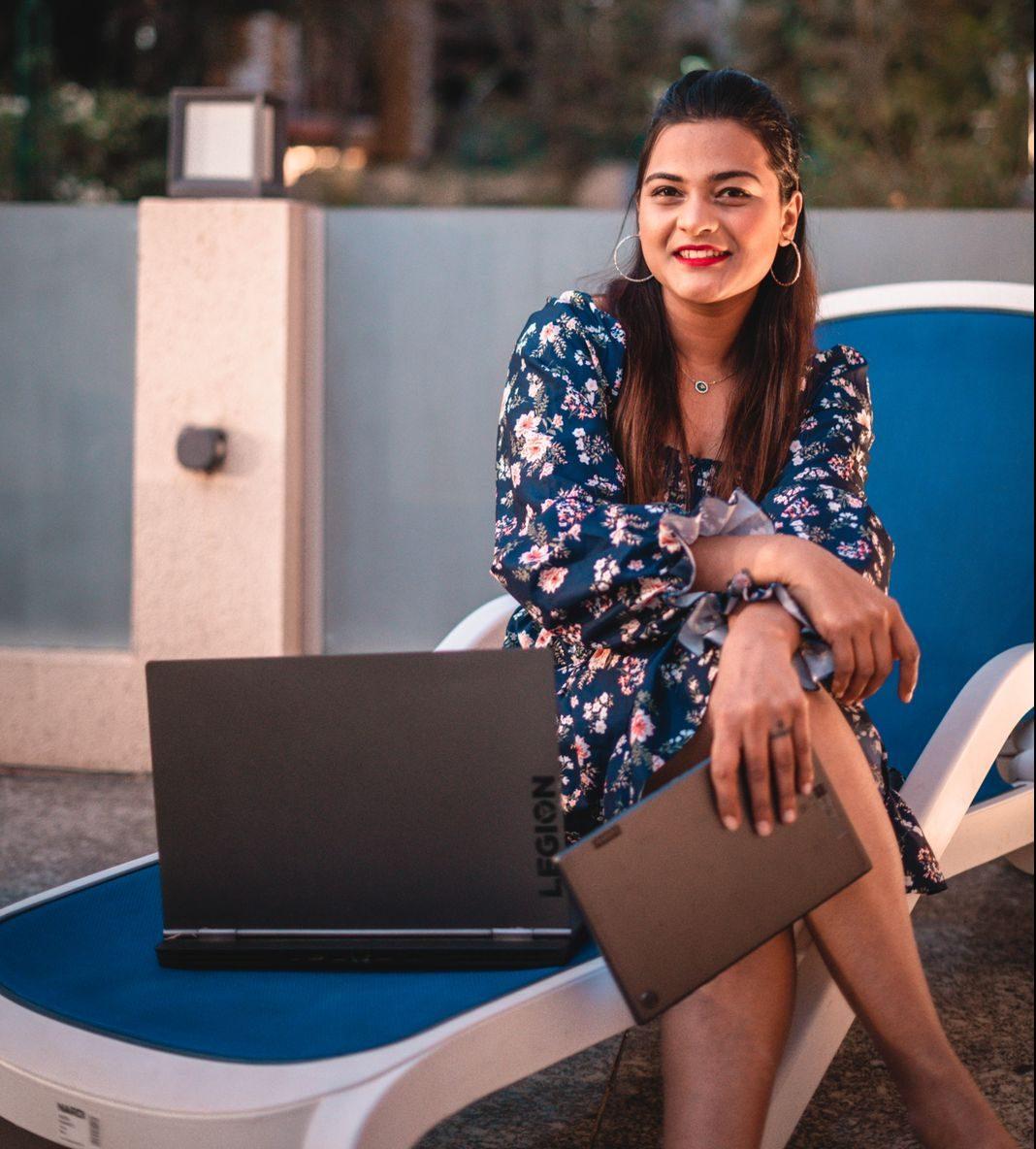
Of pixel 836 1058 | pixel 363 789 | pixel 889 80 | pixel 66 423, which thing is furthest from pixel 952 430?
pixel 889 80

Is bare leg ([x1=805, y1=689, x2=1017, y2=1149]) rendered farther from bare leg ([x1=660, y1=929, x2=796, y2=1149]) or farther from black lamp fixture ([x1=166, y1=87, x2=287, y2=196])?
black lamp fixture ([x1=166, y1=87, x2=287, y2=196])

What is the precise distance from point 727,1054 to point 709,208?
109cm

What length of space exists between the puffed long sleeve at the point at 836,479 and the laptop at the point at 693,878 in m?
0.37

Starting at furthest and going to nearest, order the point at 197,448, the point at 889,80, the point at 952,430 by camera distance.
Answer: the point at 889,80
the point at 197,448
the point at 952,430

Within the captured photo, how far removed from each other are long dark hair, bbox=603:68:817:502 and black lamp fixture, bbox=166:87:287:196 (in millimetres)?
1588

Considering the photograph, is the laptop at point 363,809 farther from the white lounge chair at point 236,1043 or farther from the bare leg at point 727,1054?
the bare leg at point 727,1054

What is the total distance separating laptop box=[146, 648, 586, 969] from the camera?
157cm

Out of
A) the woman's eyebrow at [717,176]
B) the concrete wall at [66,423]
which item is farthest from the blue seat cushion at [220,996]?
the concrete wall at [66,423]

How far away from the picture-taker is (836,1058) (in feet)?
7.75

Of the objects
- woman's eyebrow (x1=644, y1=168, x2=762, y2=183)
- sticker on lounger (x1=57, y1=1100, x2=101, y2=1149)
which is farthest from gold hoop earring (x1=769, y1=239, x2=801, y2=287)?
sticker on lounger (x1=57, y1=1100, x2=101, y2=1149)

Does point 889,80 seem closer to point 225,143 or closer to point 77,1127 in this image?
point 225,143

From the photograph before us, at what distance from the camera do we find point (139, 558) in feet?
11.9

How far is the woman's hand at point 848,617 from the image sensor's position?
1.64m

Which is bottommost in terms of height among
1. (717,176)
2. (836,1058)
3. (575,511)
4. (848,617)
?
(836,1058)
